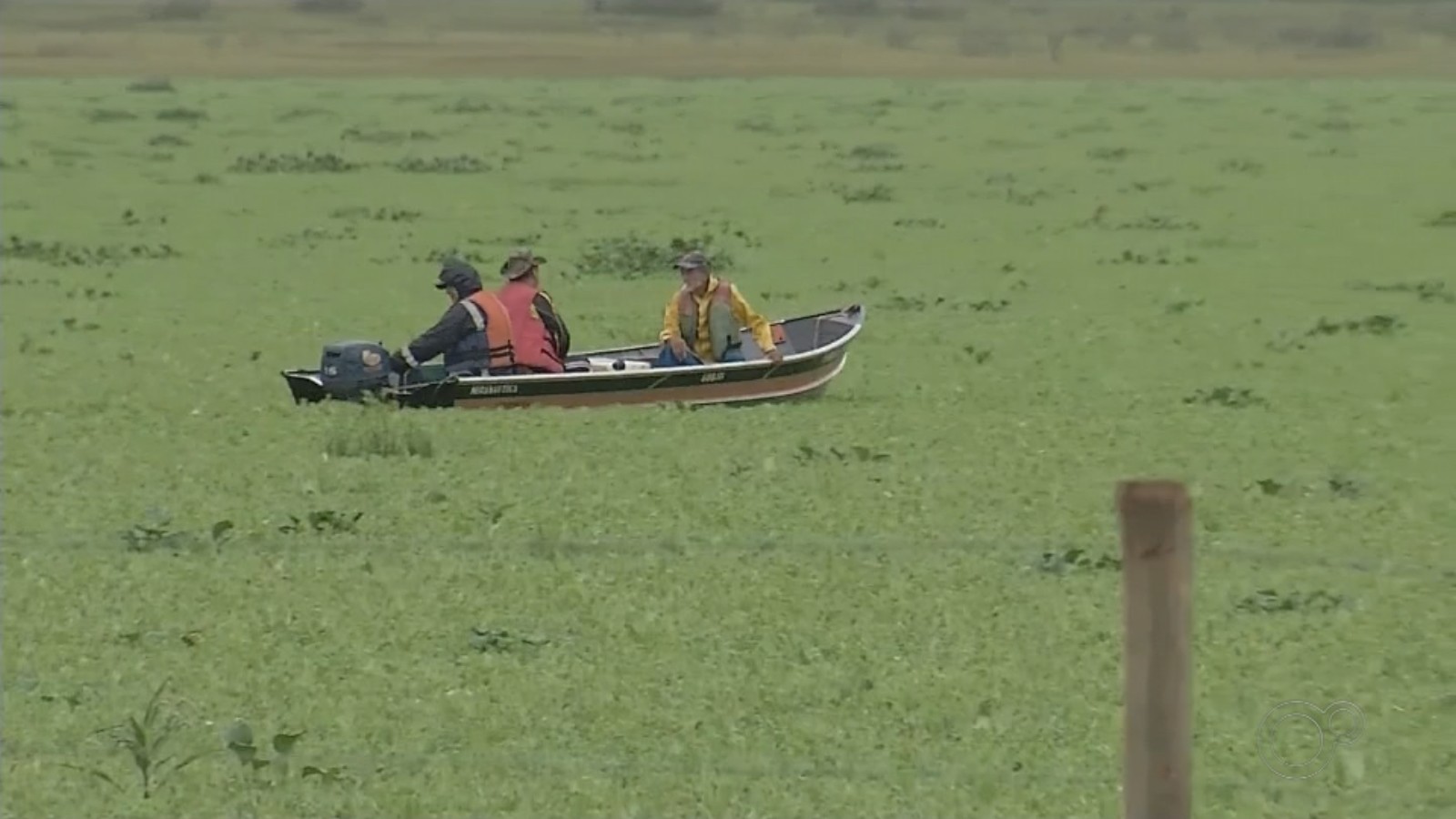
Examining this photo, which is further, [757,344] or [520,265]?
[757,344]

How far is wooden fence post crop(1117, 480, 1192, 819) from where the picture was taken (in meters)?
5.39

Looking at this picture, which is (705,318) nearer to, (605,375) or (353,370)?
(605,375)

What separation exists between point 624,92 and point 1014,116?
368 inches

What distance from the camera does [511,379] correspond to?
586 inches

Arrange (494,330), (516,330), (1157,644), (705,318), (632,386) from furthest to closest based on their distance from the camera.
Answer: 1. (705,318)
2. (516,330)
3. (494,330)
4. (632,386)
5. (1157,644)

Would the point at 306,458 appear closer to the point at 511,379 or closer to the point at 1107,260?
the point at 511,379

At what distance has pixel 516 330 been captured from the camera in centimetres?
1533

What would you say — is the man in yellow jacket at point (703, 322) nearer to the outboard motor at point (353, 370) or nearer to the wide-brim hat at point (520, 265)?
the wide-brim hat at point (520, 265)

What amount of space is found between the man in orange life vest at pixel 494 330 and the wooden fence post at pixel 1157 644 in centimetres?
982

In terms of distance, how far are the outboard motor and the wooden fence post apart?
9.78m

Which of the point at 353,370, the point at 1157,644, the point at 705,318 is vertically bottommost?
the point at 353,370

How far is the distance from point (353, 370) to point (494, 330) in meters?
0.75

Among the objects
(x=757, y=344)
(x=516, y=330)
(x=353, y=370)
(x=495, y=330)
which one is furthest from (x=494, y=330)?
(x=757, y=344)

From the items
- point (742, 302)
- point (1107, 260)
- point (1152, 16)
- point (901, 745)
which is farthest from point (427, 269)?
point (1152, 16)
